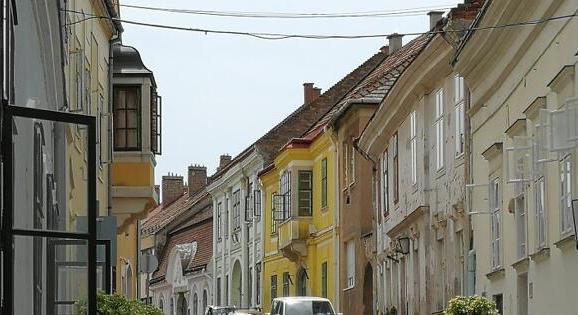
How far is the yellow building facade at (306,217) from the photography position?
158ft

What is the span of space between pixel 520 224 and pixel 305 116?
40.4m

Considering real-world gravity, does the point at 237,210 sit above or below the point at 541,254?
above

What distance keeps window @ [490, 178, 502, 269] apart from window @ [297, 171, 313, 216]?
27.4 metres

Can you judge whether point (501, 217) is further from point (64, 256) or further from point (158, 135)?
point (64, 256)

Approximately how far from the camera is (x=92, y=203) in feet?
29.2

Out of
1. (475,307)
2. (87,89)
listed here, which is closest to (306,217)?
(87,89)

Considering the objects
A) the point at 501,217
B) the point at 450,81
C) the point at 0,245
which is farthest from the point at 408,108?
the point at 0,245

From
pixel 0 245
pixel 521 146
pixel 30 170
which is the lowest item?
pixel 0 245

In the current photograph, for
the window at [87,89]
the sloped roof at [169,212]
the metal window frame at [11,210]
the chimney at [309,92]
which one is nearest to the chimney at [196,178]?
the sloped roof at [169,212]

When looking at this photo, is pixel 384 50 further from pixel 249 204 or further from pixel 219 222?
pixel 219 222

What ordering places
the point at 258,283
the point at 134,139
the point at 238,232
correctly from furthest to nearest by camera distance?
1. the point at 238,232
2. the point at 258,283
3. the point at 134,139

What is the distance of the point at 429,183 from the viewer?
3162 centimetres

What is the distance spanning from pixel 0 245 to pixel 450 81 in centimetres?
2188

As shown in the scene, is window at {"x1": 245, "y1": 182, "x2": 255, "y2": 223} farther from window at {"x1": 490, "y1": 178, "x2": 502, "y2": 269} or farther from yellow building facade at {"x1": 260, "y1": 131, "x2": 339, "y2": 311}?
window at {"x1": 490, "y1": 178, "x2": 502, "y2": 269}
